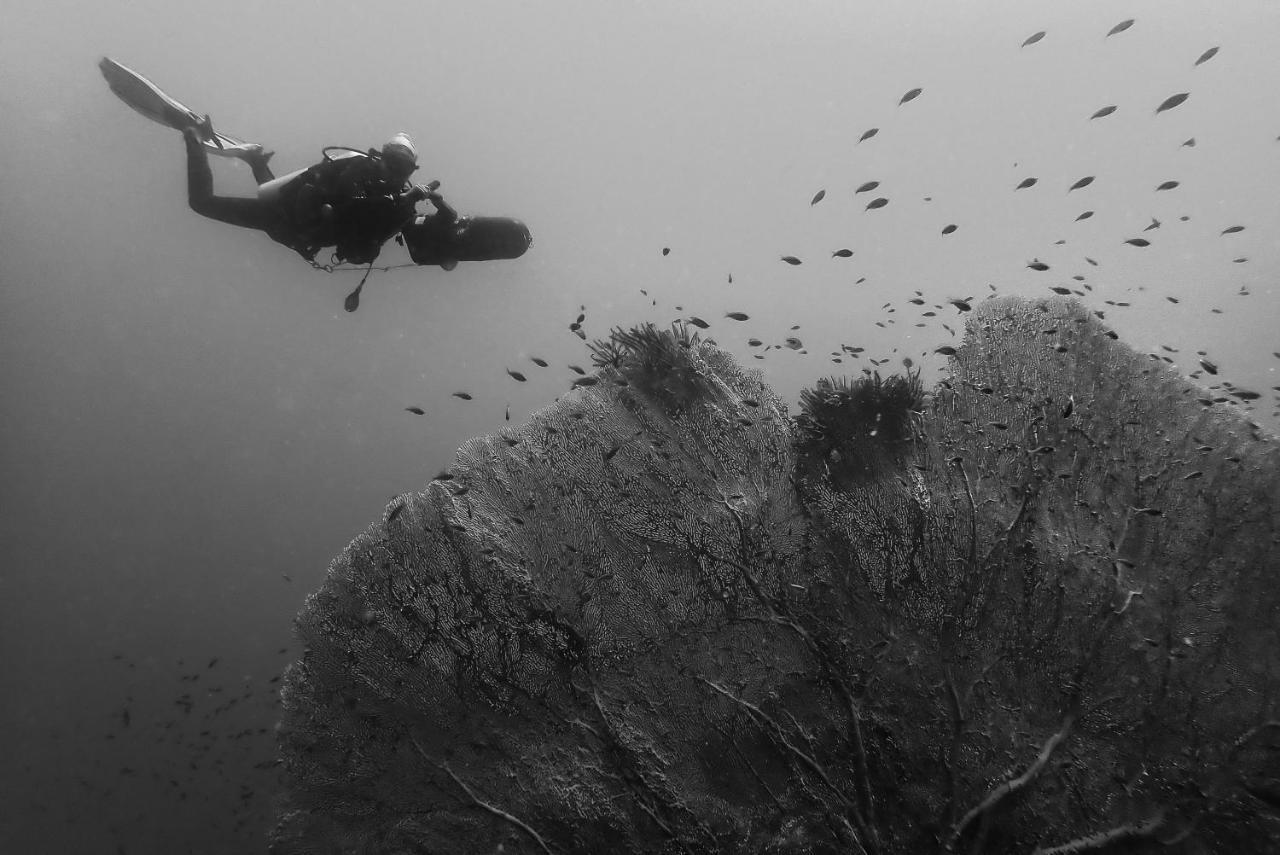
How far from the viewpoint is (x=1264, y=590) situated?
288cm

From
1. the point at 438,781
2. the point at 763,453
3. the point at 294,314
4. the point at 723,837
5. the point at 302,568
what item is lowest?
the point at 302,568

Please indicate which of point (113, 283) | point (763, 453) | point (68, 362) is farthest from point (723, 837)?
point (113, 283)

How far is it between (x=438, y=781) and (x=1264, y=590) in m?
4.30

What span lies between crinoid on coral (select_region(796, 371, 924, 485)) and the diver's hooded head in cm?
365

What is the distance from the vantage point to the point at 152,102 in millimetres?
6141

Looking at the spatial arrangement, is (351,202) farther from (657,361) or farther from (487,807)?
(487,807)

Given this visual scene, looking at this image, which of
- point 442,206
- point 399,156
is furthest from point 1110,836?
point 399,156

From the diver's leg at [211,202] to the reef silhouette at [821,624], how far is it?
11.0 feet

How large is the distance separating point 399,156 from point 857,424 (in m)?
4.04

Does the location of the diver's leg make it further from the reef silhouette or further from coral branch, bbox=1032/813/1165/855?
coral branch, bbox=1032/813/1165/855

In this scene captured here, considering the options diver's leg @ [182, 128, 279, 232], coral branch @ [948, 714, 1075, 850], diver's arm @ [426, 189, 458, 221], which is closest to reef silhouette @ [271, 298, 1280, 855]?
coral branch @ [948, 714, 1075, 850]

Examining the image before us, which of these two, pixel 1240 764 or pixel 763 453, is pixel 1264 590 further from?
pixel 763 453

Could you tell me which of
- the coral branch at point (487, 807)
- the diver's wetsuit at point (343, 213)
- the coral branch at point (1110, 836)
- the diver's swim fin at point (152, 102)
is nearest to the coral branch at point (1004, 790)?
the coral branch at point (1110, 836)

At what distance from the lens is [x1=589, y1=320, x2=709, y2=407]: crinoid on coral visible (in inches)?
146
